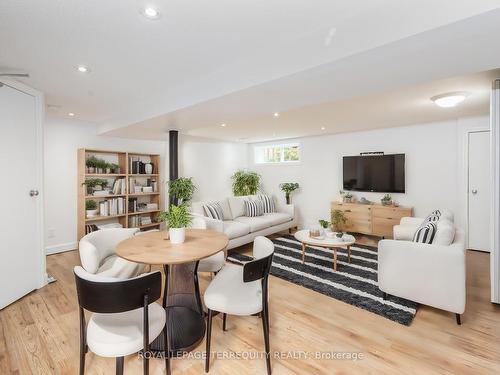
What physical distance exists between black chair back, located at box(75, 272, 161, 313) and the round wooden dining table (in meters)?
0.33

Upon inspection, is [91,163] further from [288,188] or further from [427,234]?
[427,234]

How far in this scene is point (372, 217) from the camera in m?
4.98

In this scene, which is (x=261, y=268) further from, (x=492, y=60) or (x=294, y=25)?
(x=492, y=60)

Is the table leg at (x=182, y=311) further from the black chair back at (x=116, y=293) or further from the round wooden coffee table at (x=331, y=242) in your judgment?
the round wooden coffee table at (x=331, y=242)

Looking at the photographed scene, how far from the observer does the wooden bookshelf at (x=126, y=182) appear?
436 centimetres

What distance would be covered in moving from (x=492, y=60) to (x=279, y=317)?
2534 mm

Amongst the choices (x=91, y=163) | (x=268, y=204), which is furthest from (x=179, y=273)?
(x=268, y=204)

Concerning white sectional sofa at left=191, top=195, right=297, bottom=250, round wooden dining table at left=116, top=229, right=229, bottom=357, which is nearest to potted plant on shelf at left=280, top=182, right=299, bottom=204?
white sectional sofa at left=191, top=195, right=297, bottom=250

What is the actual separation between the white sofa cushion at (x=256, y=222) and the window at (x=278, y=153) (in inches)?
86.1

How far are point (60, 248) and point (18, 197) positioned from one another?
2.03m

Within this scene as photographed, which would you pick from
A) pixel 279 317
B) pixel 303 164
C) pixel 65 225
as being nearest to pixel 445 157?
pixel 303 164

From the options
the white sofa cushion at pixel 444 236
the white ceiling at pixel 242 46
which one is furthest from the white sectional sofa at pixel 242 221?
the white sofa cushion at pixel 444 236

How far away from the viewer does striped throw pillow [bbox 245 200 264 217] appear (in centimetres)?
516

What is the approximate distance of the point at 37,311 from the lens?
97.7 inches
